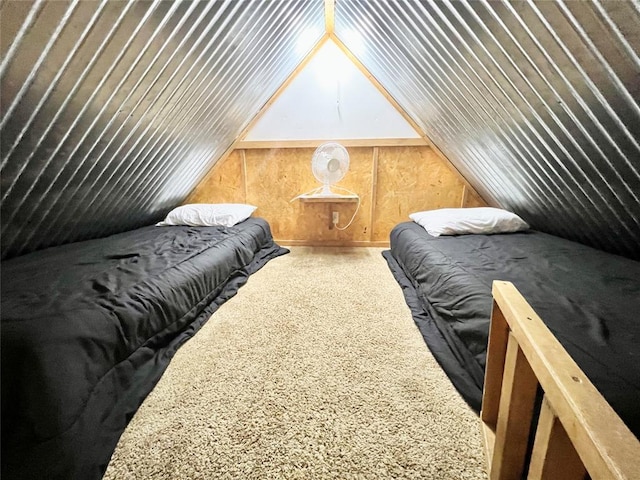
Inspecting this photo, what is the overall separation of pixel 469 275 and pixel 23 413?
1922 millimetres

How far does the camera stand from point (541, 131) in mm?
1683

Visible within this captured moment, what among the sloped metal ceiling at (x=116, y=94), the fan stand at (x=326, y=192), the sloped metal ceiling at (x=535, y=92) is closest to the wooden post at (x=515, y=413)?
the sloped metal ceiling at (x=535, y=92)

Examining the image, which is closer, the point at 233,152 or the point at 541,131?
the point at 541,131

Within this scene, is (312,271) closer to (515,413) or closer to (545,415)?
(515,413)

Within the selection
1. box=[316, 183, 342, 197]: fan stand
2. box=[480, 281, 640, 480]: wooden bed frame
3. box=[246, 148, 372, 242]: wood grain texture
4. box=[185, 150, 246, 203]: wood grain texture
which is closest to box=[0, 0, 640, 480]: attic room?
box=[480, 281, 640, 480]: wooden bed frame

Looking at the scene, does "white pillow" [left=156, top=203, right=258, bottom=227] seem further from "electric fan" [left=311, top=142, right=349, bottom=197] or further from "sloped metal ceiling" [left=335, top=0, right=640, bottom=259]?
"sloped metal ceiling" [left=335, top=0, right=640, bottom=259]

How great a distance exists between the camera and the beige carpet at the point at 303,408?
0.96 meters

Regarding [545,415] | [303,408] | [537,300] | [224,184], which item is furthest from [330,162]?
[545,415]

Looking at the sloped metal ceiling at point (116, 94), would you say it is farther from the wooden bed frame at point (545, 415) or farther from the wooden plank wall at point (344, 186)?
the wooden bed frame at point (545, 415)

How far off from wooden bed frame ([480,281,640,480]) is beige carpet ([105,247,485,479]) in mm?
230

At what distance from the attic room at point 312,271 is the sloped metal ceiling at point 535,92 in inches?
0.5

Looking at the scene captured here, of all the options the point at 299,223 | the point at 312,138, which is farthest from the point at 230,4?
the point at 299,223

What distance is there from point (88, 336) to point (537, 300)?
1.89 meters

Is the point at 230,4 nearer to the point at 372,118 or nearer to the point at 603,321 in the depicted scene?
the point at 372,118
